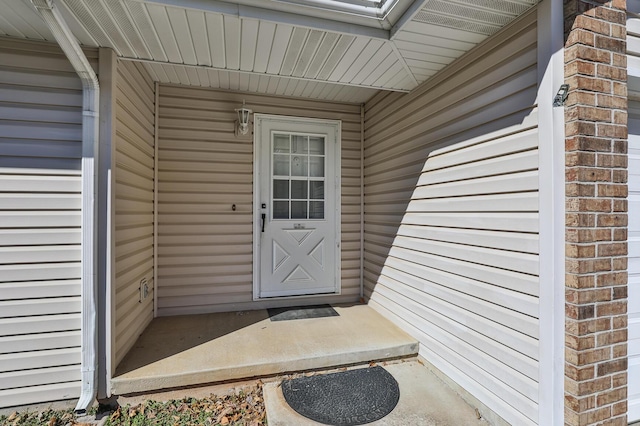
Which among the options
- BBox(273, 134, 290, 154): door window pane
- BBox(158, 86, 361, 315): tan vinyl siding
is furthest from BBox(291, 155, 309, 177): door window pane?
BBox(158, 86, 361, 315): tan vinyl siding

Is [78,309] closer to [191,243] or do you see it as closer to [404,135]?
[191,243]

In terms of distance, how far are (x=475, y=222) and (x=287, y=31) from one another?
1.85 meters

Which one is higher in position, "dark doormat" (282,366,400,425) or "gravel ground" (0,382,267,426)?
"dark doormat" (282,366,400,425)

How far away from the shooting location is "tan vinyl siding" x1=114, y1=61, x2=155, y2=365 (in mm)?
2381

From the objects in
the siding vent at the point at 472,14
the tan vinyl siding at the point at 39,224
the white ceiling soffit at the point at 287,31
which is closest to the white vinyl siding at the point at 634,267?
the siding vent at the point at 472,14

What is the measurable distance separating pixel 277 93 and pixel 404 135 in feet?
5.15

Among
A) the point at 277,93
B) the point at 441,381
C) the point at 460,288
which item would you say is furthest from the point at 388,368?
the point at 277,93

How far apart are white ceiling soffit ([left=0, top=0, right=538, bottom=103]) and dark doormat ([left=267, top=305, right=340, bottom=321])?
2.44 metres

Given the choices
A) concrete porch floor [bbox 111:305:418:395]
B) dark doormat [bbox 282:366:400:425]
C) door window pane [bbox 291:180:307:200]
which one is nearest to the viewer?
dark doormat [bbox 282:366:400:425]

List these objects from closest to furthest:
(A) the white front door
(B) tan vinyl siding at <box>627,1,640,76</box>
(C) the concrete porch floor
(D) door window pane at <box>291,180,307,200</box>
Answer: (B) tan vinyl siding at <box>627,1,640,76</box> < (C) the concrete porch floor < (A) the white front door < (D) door window pane at <box>291,180,307,200</box>

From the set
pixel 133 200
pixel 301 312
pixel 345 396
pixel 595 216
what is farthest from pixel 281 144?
pixel 595 216

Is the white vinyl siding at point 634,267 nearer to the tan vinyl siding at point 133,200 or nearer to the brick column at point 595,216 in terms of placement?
the brick column at point 595,216

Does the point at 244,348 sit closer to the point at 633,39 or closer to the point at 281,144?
the point at 281,144

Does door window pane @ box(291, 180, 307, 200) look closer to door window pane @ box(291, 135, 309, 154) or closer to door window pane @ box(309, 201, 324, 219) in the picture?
door window pane @ box(309, 201, 324, 219)
